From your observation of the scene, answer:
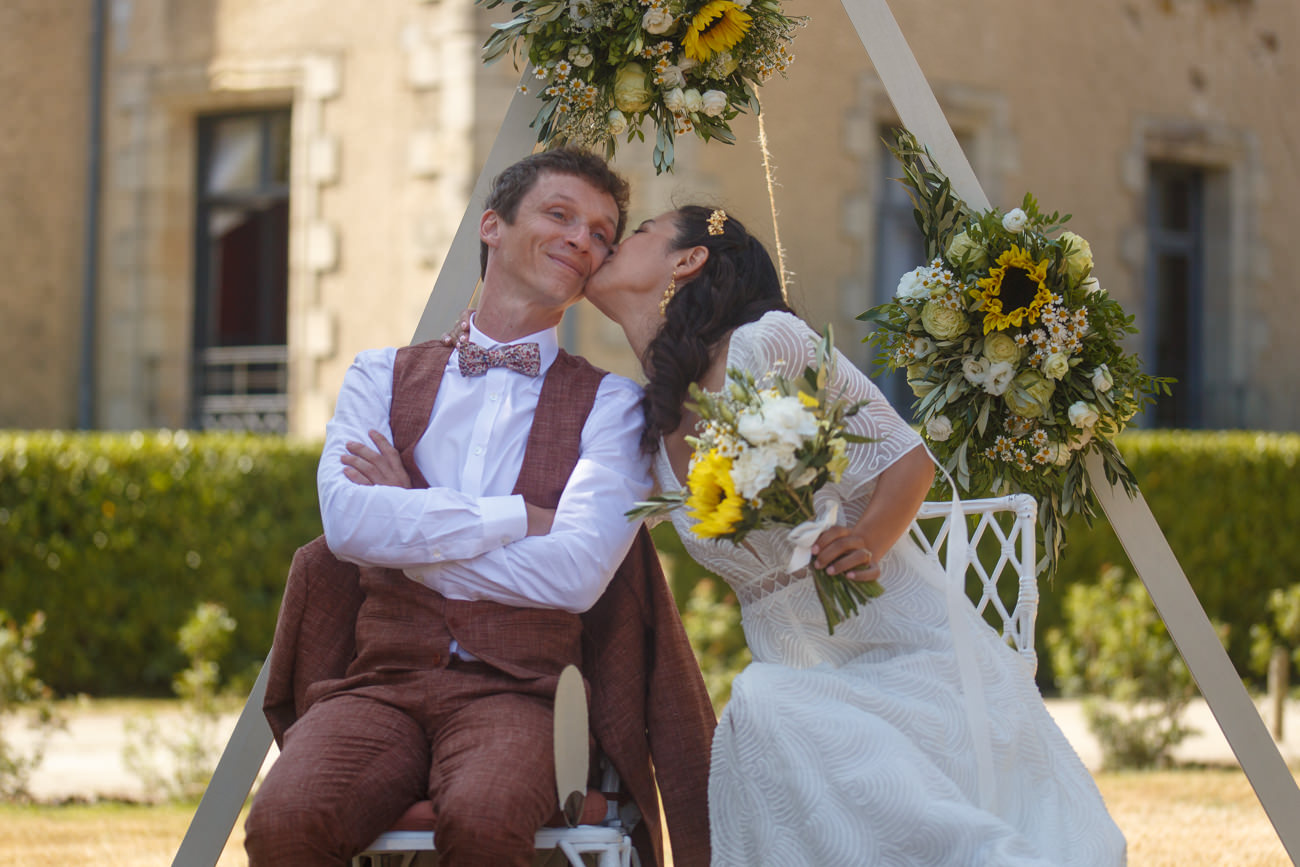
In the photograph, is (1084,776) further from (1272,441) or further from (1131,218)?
(1131,218)

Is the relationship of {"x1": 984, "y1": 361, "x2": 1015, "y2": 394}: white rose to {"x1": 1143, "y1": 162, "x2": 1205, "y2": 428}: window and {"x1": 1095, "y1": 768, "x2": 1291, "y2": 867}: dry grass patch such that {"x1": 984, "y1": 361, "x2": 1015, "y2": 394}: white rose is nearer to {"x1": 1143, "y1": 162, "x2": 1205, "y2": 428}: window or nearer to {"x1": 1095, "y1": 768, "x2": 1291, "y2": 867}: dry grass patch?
{"x1": 1095, "y1": 768, "x2": 1291, "y2": 867}: dry grass patch

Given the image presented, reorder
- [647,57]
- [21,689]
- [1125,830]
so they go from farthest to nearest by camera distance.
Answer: [21,689] < [1125,830] < [647,57]

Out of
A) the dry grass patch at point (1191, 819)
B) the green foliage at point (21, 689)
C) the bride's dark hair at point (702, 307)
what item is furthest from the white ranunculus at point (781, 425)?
the green foliage at point (21, 689)

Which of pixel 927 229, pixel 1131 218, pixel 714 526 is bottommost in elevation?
pixel 714 526

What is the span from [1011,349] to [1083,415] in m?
0.23

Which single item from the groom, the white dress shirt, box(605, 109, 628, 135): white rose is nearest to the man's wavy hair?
the groom

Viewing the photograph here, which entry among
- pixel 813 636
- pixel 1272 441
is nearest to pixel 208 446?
pixel 813 636

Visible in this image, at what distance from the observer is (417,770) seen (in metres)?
2.76

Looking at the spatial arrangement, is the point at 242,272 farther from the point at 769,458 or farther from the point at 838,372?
the point at 769,458

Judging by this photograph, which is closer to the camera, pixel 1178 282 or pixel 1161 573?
pixel 1161 573

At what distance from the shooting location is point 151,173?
10430mm

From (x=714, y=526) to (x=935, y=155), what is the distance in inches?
55.8

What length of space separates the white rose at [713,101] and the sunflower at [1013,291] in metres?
0.74

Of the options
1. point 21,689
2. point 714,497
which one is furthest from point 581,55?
point 21,689
